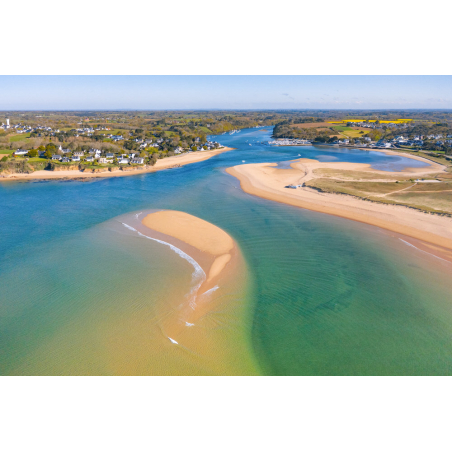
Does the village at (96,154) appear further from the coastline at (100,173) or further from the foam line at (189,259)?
the foam line at (189,259)

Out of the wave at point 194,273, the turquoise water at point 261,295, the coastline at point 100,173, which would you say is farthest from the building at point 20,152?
the wave at point 194,273

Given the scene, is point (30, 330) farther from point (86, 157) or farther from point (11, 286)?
point (86, 157)

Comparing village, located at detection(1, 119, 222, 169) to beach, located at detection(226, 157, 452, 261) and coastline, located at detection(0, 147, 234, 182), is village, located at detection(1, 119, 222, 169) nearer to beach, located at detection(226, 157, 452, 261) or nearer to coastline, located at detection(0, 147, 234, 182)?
coastline, located at detection(0, 147, 234, 182)

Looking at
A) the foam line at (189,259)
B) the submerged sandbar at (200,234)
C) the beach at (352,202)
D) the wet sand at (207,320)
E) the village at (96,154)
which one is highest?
the village at (96,154)

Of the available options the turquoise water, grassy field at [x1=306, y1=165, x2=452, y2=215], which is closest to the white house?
the turquoise water

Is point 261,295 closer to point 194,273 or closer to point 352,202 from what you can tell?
point 194,273

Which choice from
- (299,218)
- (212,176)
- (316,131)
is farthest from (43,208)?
(316,131)
